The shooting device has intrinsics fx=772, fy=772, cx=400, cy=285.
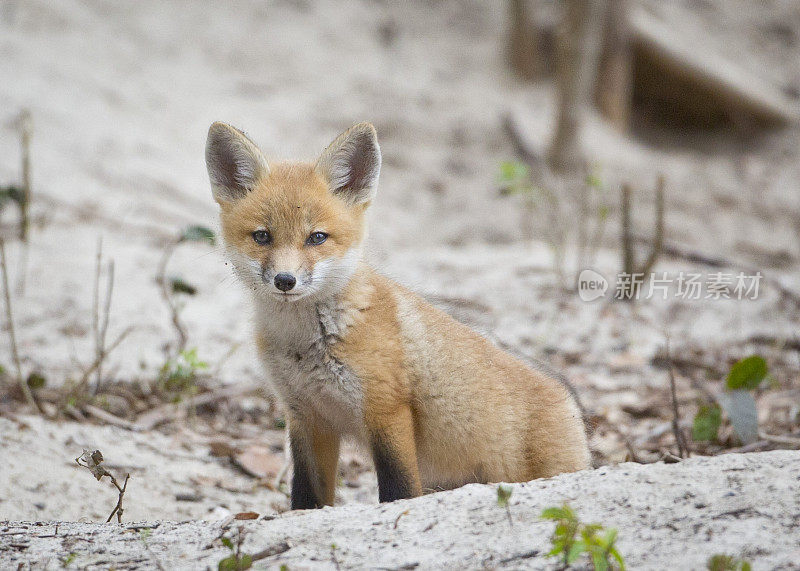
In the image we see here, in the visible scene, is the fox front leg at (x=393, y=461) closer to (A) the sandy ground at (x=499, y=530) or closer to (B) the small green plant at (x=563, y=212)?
(A) the sandy ground at (x=499, y=530)

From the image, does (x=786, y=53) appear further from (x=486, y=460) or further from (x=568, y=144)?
(x=486, y=460)

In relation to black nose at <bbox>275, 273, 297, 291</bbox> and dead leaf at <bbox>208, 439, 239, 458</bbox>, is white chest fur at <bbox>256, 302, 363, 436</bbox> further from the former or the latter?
dead leaf at <bbox>208, 439, 239, 458</bbox>

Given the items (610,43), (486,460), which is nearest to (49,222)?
(486,460)

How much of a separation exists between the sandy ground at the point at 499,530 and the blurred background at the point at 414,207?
2.69 feet

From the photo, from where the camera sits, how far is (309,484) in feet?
10.8

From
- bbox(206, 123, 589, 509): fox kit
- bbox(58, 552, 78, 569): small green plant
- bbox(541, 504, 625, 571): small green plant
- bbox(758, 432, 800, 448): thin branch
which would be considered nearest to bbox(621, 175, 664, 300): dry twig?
bbox(758, 432, 800, 448): thin branch

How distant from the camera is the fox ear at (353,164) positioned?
130 inches

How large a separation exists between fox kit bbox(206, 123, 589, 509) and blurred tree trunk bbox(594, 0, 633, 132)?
8026mm

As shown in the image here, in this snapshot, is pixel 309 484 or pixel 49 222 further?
pixel 49 222

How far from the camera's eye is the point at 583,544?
2.02 meters

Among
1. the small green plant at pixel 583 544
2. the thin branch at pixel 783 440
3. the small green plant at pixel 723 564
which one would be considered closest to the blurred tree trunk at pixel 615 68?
the thin branch at pixel 783 440

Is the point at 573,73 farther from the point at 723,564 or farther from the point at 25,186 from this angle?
the point at 723,564

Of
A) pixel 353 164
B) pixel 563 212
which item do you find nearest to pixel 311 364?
pixel 353 164

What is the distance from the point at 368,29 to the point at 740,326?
7769 millimetres
